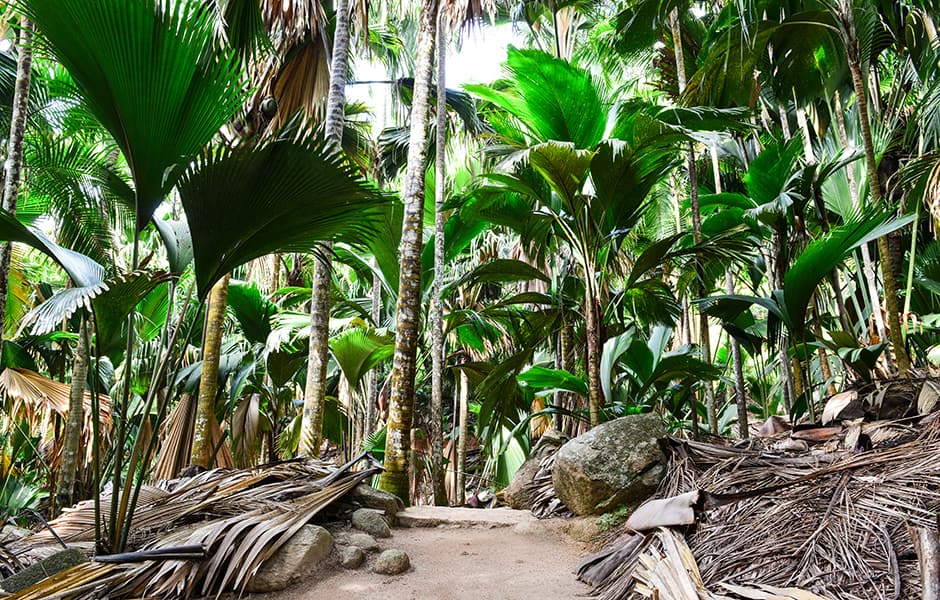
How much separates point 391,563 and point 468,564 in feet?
1.55

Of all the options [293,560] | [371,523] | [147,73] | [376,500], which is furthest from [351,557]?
[147,73]

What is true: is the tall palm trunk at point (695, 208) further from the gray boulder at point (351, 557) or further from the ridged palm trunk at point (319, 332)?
the gray boulder at point (351, 557)

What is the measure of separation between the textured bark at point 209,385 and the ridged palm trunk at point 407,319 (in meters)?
1.74

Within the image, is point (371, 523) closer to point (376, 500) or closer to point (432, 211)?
point (376, 500)

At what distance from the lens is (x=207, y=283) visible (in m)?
3.02

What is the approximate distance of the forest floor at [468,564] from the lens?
2945mm

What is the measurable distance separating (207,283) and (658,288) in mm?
4384

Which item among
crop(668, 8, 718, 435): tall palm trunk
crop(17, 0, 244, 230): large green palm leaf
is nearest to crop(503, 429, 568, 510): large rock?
crop(668, 8, 718, 435): tall palm trunk

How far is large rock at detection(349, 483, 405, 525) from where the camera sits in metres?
4.14

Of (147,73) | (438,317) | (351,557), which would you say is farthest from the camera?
(438,317)

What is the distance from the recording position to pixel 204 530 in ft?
9.95

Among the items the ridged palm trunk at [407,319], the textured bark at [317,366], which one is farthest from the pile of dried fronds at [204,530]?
the textured bark at [317,366]

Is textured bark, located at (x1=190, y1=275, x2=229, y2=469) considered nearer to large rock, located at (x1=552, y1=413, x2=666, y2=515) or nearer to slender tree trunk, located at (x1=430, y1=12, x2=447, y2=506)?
slender tree trunk, located at (x1=430, y1=12, x2=447, y2=506)

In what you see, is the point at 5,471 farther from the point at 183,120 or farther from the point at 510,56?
the point at 510,56
